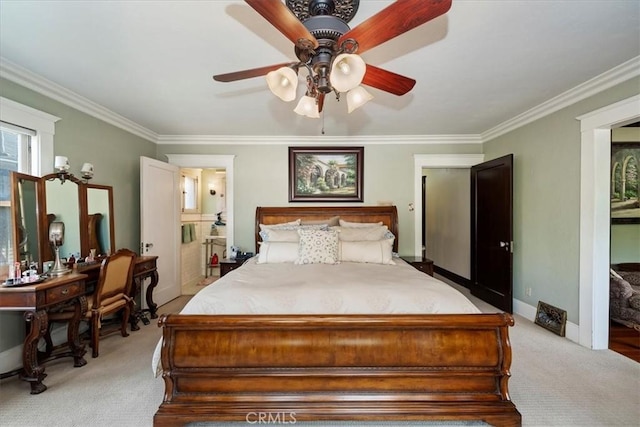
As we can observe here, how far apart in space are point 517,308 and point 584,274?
1094 mm

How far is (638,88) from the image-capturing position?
7.64 ft

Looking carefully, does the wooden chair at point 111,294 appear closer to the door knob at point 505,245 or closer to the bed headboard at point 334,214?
the bed headboard at point 334,214

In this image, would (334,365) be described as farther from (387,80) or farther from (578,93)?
(578,93)

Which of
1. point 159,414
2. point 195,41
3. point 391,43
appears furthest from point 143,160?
point 391,43

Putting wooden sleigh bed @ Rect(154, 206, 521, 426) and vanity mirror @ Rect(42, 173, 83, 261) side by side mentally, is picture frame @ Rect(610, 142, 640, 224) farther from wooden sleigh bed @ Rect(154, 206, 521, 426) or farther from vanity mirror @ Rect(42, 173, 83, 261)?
vanity mirror @ Rect(42, 173, 83, 261)

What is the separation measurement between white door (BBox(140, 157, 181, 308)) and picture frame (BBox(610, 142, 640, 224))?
19.9 feet

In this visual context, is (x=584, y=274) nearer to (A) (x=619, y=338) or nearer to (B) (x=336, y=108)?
(A) (x=619, y=338)

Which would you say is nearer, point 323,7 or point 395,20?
point 395,20

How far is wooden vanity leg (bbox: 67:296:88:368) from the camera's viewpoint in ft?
8.09

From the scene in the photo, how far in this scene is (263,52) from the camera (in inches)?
82.8

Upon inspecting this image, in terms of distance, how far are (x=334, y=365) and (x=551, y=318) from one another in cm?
279

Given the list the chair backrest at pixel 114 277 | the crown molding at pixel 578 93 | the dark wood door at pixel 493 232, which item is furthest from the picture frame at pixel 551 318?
the chair backrest at pixel 114 277

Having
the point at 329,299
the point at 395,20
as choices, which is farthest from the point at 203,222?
the point at 395,20

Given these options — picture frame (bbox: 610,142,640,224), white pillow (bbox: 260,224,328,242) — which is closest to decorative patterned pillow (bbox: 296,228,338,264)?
white pillow (bbox: 260,224,328,242)
